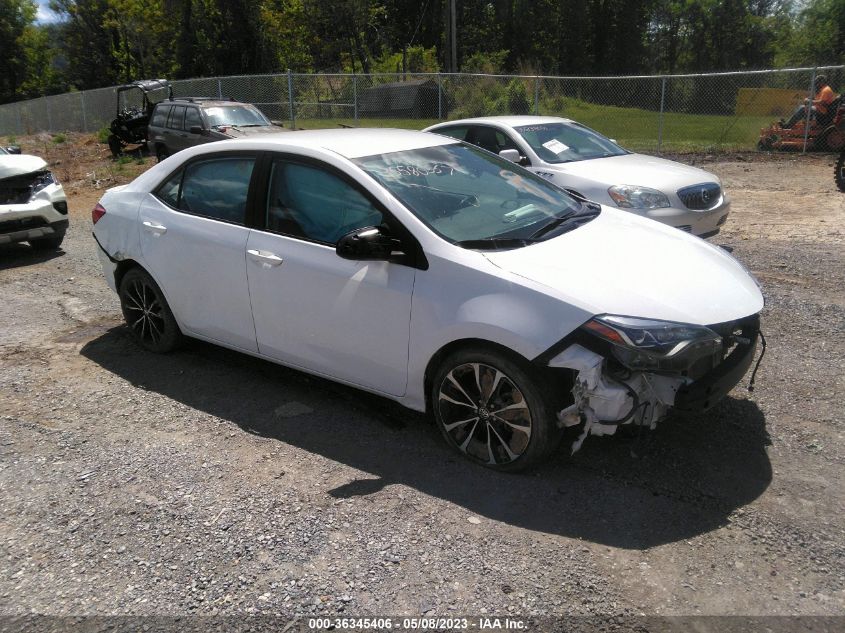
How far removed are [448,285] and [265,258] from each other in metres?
1.30

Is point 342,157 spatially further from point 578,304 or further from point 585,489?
point 585,489

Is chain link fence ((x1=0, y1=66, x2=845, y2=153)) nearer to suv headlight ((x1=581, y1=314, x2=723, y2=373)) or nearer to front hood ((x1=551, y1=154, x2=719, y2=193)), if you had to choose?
front hood ((x1=551, y1=154, x2=719, y2=193))

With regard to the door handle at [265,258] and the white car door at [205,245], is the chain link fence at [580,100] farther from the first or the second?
the door handle at [265,258]

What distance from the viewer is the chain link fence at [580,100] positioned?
17.6m

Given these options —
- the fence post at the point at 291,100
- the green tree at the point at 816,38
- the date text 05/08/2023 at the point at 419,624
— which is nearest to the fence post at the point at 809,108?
the fence post at the point at 291,100

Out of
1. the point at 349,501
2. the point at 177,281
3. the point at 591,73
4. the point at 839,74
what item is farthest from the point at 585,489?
the point at 591,73

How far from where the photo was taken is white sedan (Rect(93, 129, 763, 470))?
11.2ft

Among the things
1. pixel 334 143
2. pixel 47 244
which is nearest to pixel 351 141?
pixel 334 143

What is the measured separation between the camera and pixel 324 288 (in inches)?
163

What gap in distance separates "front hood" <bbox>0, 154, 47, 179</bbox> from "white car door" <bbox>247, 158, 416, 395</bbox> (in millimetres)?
5674

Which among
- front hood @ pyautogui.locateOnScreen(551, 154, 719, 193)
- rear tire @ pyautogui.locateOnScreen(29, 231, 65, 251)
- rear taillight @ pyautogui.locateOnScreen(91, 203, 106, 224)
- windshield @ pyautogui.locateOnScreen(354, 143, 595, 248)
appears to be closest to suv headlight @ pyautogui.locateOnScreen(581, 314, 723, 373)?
windshield @ pyautogui.locateOnScreen(354, 143, 595, 248)

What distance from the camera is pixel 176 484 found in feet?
12.4

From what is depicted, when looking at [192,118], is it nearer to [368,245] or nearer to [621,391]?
[368,245]

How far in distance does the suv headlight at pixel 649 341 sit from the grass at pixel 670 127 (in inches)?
619
